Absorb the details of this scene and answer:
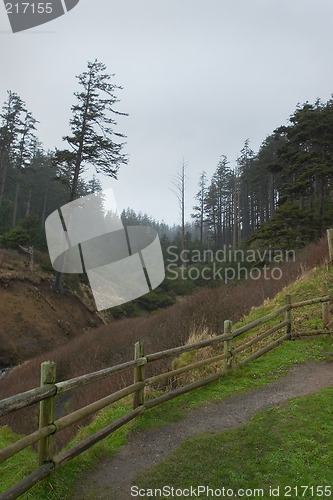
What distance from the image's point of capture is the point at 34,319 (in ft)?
68.6

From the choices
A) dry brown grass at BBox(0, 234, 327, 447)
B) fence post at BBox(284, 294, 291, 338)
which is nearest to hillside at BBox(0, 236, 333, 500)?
dry brown grass at BBox(0, 234, 327, 447)

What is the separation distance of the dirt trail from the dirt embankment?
14550mm

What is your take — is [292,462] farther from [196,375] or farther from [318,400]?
[196,375]

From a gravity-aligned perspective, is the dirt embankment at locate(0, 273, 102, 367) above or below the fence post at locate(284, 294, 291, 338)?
below

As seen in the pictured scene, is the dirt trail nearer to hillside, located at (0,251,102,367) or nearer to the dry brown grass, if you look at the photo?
the dry brown grass

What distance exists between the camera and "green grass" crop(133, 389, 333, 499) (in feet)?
12.9

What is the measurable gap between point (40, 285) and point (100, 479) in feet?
68.3

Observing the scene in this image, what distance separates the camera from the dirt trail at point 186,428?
4.00m

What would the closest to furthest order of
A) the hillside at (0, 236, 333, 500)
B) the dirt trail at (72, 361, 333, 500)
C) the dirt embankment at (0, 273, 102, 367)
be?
the dirt trail at (72, 361, 333, 500)
the hillside at (0, 236, 333, 500)
the dirt embankment at (0, 273, 102, 367)

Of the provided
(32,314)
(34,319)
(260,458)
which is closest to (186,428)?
(260,458)

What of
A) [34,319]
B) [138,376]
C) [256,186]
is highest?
[256,186]

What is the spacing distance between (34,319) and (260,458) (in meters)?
18.7

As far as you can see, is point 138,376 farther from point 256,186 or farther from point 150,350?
point 256,186

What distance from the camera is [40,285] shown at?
77.6ft
